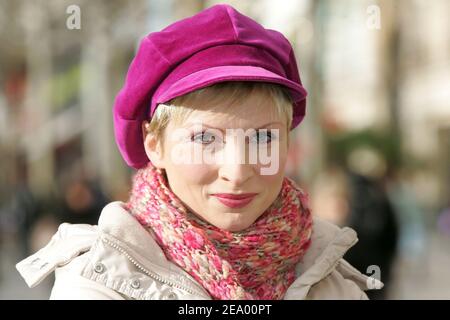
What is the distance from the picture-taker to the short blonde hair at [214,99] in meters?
1.92

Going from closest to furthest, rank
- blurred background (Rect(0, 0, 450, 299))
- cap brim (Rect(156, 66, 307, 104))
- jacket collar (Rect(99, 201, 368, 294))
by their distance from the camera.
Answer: cap brim (Rect(156, 66, 307, 104))
jacket collar (Rect(99, 201, 368, 294))
blurred background (Rect(0, 0, 450, 299))

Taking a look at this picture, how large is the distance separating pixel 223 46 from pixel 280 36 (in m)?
0.18

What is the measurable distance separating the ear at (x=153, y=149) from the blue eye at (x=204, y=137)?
15 centimetres

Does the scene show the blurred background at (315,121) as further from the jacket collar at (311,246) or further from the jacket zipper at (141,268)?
the jacket zipper at (141,268)

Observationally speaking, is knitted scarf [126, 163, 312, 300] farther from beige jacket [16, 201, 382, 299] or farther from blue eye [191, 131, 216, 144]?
blue eye [191, 131, 216, 144]

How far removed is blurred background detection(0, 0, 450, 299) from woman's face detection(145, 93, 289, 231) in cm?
65

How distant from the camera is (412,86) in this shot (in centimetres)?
2261

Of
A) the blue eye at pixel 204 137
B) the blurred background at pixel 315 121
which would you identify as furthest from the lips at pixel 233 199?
the blurred background at pixel 315 121

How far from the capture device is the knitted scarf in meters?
1.94

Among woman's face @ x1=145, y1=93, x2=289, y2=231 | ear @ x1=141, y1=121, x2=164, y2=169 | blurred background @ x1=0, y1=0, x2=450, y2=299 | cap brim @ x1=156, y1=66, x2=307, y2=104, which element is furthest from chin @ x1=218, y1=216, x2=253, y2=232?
blurred background @ x1=0, y1=0, x2=450, y2=299

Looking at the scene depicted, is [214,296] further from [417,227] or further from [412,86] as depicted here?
[412,86]

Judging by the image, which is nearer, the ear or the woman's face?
the woman's face

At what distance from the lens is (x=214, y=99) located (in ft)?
6.31
